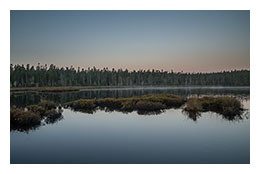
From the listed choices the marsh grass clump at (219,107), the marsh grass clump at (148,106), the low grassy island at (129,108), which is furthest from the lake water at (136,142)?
the marsh grass clump at (148,106)

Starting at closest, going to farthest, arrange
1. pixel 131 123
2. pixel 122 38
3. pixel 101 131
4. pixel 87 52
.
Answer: pixel 101 131 → pixel 131 123 → pixel 122 38 → pixel 87 52

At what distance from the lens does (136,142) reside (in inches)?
427

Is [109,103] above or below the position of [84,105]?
above

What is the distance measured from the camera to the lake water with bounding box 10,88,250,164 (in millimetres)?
8734

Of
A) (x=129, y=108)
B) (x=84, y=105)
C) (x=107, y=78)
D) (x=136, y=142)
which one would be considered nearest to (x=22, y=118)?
(x=136, y=142)

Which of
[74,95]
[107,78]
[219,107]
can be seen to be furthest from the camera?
[107,78]

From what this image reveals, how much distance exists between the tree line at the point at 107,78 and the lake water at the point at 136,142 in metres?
77.9

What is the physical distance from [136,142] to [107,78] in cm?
11118

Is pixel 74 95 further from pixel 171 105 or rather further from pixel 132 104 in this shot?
pixel 171 105

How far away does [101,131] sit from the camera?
1348cm

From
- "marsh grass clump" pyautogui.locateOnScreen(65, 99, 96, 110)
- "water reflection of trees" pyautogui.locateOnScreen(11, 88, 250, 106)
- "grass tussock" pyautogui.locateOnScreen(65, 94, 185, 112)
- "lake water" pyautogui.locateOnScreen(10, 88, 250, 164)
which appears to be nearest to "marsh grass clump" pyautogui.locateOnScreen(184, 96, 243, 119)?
"lake water" pyautogui.locateOnScreen(10, 88, 250, 164)
